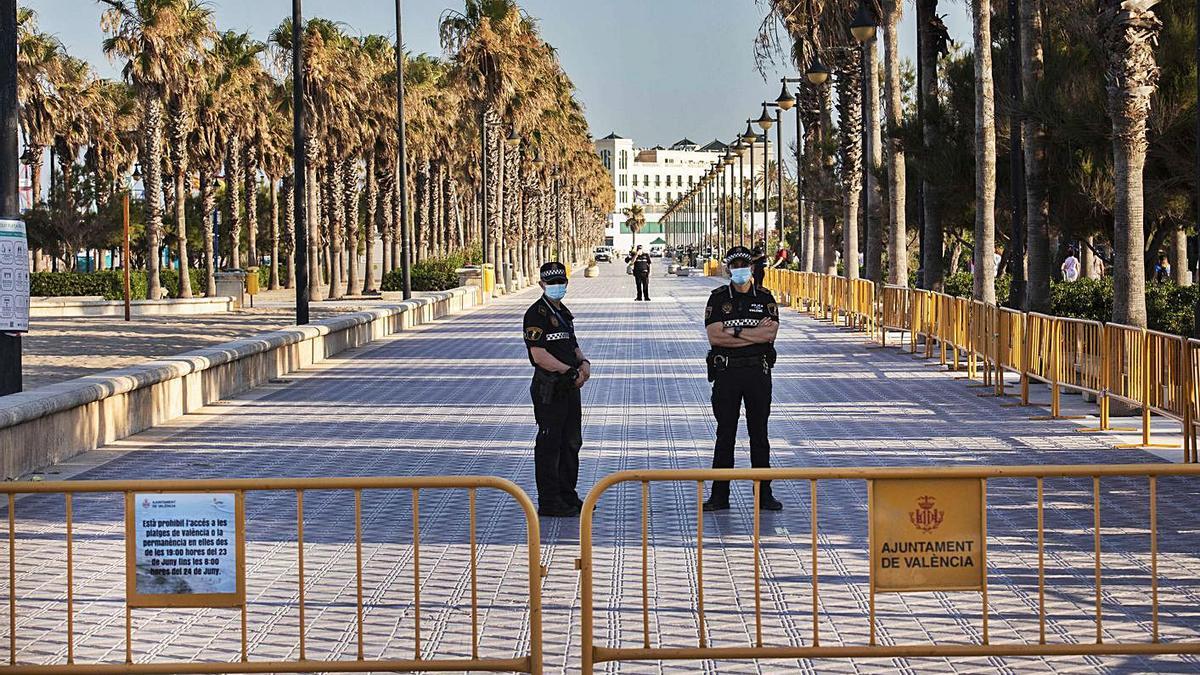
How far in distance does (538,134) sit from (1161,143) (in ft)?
228

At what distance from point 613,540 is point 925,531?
151 inches

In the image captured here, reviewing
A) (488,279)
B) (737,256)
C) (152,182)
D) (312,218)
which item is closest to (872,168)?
(488,279)

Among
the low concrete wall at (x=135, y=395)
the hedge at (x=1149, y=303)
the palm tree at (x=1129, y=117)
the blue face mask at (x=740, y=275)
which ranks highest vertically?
the palm tree at (x=1129, y=117)

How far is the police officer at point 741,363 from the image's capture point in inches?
461

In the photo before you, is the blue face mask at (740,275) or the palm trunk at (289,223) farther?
the palm trunk at (289,223)

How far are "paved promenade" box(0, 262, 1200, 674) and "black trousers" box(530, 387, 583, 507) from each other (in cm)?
27

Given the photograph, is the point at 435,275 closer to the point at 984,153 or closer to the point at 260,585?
the point at 984,153

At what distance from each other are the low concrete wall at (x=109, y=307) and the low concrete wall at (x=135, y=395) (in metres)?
22.8

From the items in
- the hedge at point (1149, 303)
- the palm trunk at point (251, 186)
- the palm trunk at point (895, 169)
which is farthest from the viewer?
the palm trunk at point (251, 186)

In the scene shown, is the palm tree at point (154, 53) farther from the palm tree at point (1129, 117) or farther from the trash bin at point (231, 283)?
the palm tree at point (1129, 117)

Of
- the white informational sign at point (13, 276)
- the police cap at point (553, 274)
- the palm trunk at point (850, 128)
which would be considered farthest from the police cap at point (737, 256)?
the palm trunk at point (850, 128)

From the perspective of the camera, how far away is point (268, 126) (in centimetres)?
7712

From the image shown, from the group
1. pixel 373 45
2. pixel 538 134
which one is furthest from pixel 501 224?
pixel 538 134

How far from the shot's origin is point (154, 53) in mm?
55281
